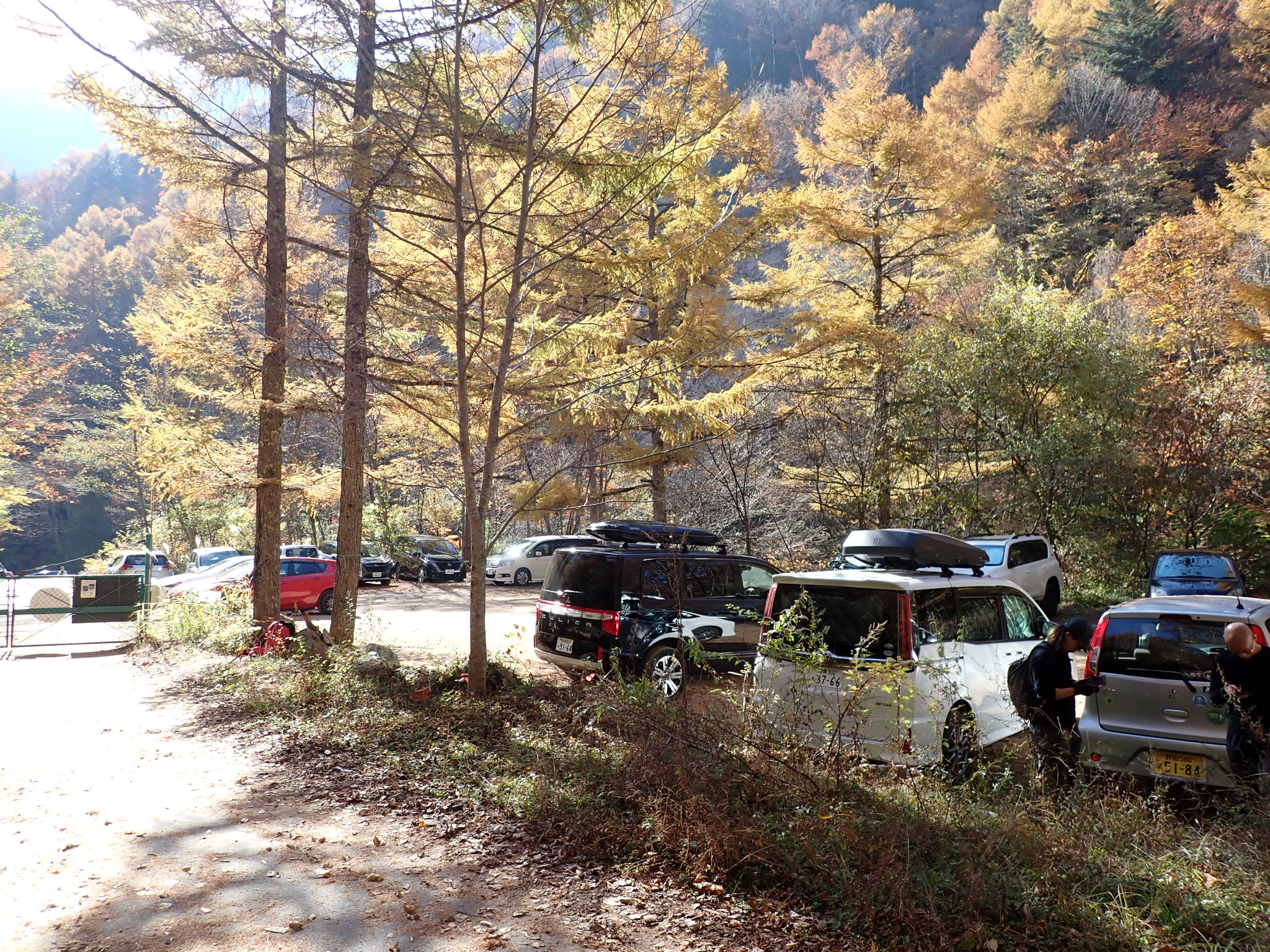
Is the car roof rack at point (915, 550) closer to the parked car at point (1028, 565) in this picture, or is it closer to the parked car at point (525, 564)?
the parked car at point (1028, 565)

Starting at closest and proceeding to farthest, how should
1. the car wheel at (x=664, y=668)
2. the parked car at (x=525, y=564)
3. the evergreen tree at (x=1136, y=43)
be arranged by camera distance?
the car wheel at (x=664, y=668)
the parked car at (x=525, y=564)
the evergreen tree at (x=1136, y=43)

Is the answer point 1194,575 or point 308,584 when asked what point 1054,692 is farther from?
point 308,584

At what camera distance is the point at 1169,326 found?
69.5ft

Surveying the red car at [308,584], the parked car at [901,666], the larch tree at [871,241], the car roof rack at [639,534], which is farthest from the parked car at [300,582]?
the parked car at [901,666]

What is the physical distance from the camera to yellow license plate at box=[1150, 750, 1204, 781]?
503 centimetres

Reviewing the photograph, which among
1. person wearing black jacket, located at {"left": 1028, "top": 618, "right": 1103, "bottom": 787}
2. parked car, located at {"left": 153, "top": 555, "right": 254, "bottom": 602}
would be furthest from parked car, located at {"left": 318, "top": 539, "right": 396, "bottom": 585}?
person wearing black jacket, located at {"left": 1028, "top": 618, "right": 1103, "bottom": 787}

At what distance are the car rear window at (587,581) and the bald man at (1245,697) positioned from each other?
5.17 metres

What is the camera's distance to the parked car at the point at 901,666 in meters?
5.09

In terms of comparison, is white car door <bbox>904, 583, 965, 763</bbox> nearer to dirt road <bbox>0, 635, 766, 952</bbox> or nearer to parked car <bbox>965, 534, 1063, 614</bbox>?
dirt road <bbox>0, 635, 766, 952</bbox>

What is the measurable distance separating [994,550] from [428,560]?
18.1 meters

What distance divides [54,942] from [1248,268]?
96.3 feet

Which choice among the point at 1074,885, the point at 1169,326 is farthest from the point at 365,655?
the point at 1169,326

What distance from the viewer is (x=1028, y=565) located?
569 inches

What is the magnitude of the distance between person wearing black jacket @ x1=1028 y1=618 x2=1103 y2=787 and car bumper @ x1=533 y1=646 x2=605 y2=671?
418 cm
